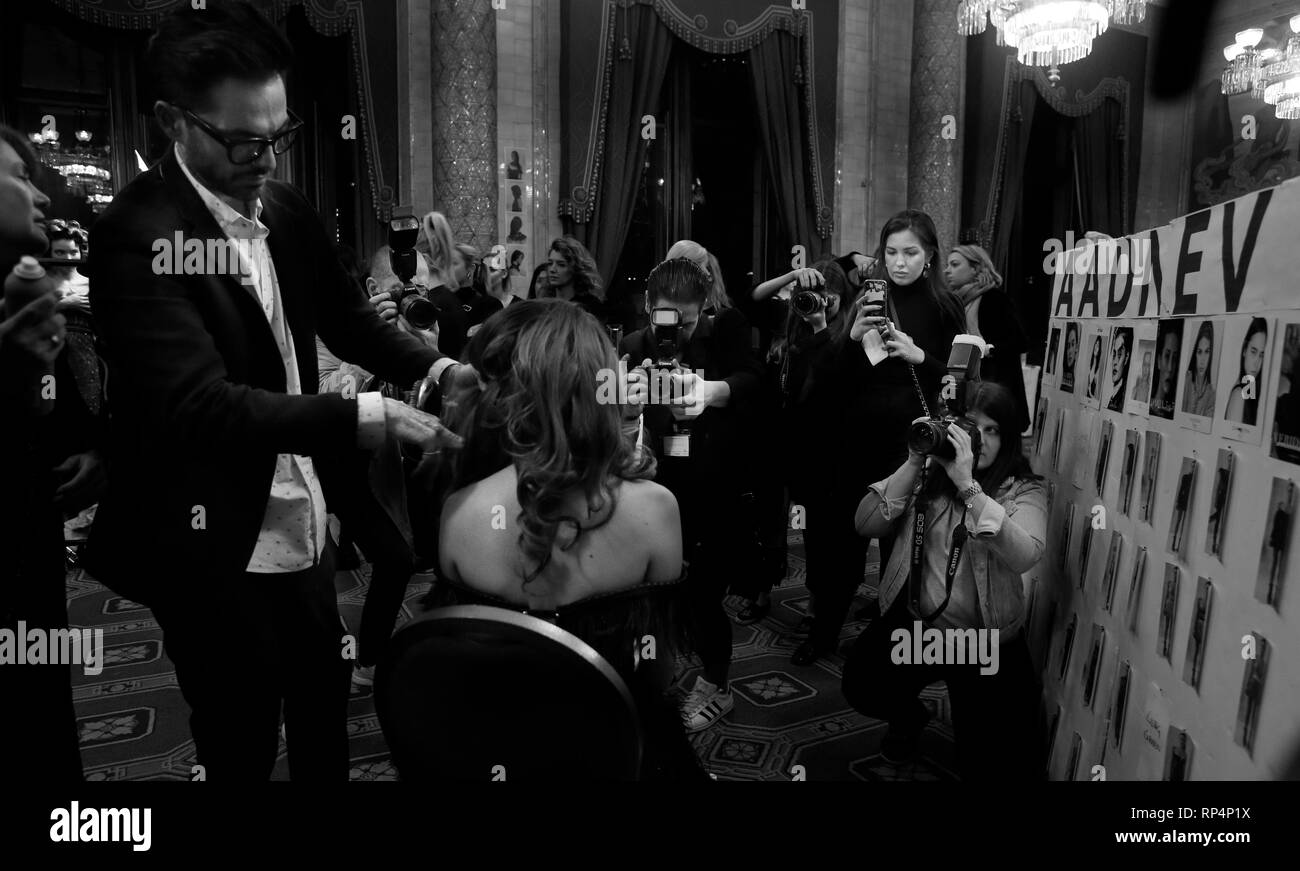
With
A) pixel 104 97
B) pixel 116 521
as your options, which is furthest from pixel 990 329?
pixel 104 97

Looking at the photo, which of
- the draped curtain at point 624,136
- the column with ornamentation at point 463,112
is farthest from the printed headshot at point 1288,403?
the draped curtain at point 624,136

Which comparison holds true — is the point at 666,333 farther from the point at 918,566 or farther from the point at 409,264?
the point at 918,566

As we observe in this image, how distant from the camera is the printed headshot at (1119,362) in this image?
1.78 m

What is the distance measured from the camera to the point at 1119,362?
1826 millimetres

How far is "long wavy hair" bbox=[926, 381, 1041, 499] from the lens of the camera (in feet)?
6.96

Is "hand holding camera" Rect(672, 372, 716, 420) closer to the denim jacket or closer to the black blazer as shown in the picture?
the denim jacket

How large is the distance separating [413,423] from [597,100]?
17.0 ft

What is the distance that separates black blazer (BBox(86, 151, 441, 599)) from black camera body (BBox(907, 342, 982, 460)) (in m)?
1.28

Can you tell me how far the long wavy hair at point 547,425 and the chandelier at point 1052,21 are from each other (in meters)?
4.92

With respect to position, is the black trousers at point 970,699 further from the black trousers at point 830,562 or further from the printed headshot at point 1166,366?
the printed headshot at point 1166,366

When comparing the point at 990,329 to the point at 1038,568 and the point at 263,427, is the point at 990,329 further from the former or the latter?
A: the point at 263,427

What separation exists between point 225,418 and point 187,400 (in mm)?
59

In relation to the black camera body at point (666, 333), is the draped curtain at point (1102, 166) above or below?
above

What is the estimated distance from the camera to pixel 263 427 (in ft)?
4.23
